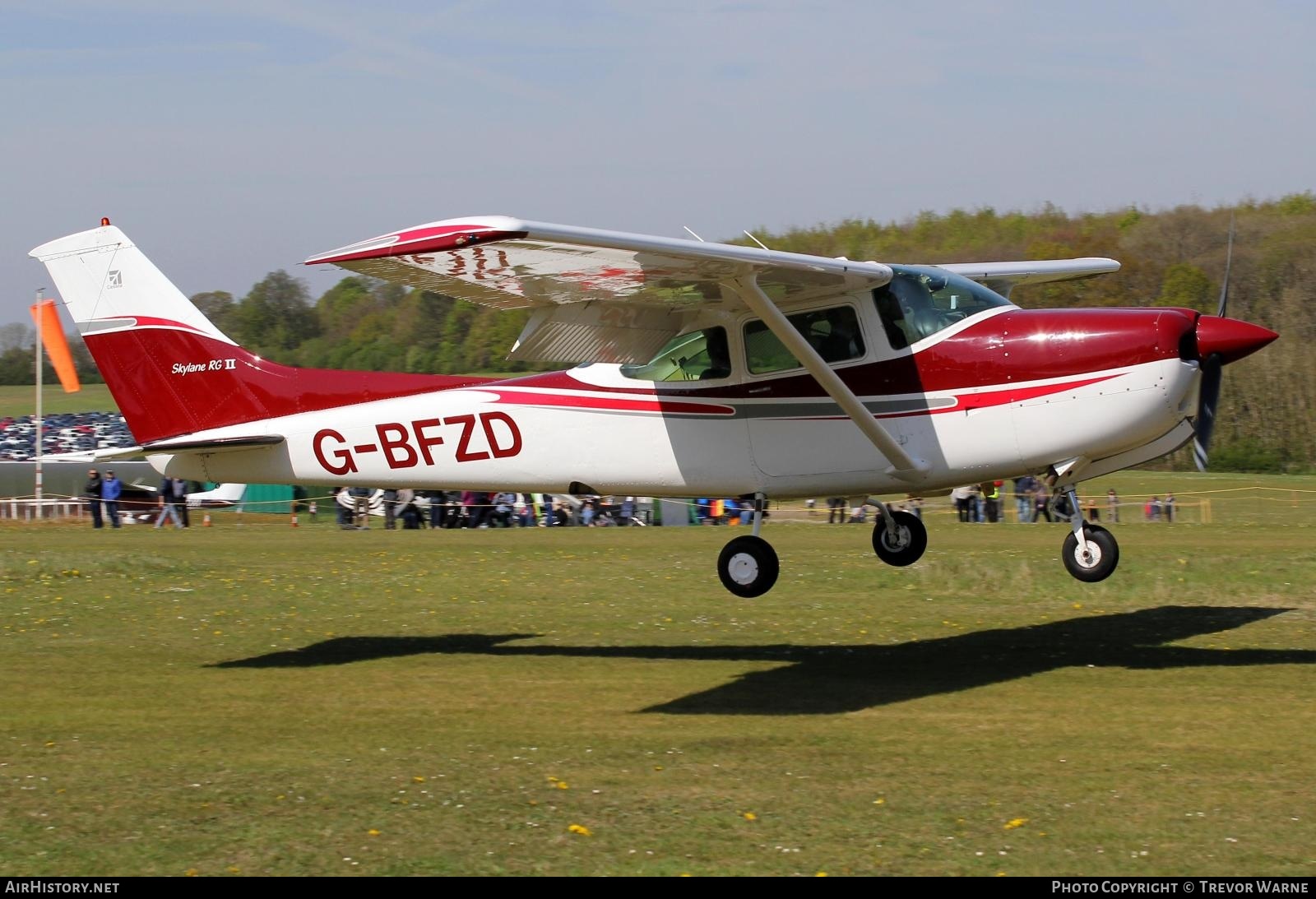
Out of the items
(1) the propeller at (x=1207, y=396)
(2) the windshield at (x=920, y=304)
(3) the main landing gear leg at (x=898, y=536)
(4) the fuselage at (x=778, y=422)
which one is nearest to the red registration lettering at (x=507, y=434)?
(4) the fuselage at (x=778, y=422)

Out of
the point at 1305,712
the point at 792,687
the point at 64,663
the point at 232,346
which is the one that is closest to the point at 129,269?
the point at 232,346

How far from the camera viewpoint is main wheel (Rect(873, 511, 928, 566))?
12.5 metres

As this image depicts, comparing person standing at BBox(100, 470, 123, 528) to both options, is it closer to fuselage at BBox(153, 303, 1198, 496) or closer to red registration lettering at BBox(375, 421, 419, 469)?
fuselage at BBox(153, 303, 1198, 496)

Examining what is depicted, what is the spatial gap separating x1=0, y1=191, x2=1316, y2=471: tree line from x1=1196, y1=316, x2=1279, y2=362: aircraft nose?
26.0m

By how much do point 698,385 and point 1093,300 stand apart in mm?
36186

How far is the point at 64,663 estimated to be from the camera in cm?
1172

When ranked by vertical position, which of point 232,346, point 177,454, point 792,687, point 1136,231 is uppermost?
point 1136,231

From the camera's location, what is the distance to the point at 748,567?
11234 millimetres

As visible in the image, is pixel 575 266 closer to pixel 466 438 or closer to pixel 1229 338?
pixel 466 438

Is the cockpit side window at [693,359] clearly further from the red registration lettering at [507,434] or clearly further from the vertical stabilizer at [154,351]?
the vertical stabilizer at [154,351]

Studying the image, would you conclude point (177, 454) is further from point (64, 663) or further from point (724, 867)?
point (724, 867)

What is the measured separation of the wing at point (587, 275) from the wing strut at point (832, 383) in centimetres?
24

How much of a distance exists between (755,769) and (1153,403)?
4.25 metres
